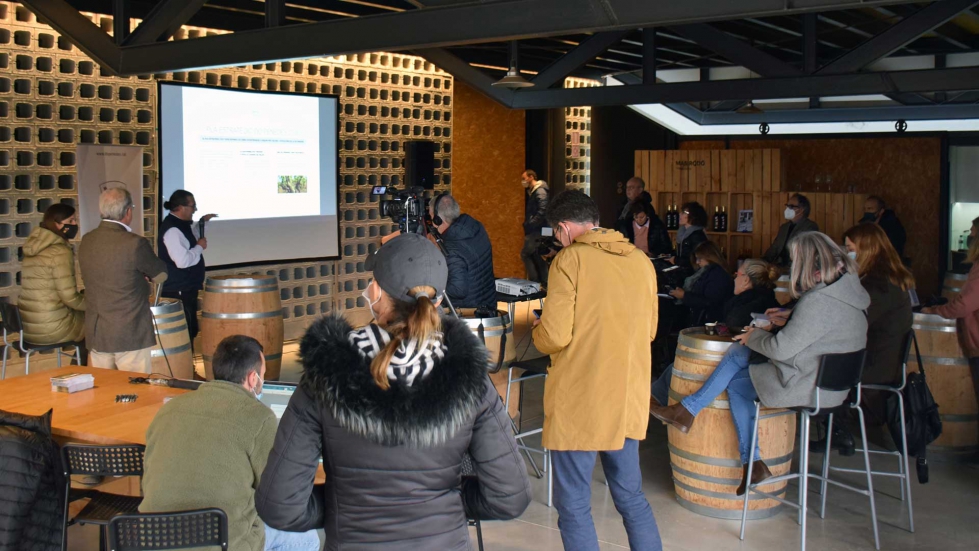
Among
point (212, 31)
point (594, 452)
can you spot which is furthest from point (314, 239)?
point (594, 452)

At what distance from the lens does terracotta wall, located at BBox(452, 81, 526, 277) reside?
38.2 feet

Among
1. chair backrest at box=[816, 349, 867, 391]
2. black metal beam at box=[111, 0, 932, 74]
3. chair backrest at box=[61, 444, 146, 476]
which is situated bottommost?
chair backrest at box=[61, 444, 146, 476]

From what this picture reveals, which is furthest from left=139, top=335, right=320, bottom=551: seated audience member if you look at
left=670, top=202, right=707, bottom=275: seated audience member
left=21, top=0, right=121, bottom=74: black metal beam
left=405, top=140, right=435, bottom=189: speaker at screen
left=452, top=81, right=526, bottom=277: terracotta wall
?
left=452, top=81, right=526, bottom=277: terracotta wall

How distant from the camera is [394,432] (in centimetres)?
194

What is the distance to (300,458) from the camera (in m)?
1.99

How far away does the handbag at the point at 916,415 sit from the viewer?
484cm

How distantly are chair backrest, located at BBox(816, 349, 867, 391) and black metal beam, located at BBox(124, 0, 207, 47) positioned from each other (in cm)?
436

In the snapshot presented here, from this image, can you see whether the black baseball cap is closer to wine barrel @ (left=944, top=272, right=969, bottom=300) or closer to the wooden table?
the wooden table

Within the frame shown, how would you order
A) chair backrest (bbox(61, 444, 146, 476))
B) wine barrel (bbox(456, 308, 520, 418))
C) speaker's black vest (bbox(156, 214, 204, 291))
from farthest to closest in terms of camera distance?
1. speaker's black vest (bbox(156, 214, 204, 291))
2. wine barrel (bbox(456, 308, 520, 418))
3. chair backrest (bbox(61, 444, 146, 476))

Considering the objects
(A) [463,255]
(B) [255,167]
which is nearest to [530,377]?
(A) [463,255]

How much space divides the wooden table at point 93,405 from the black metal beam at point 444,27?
219 centimetres

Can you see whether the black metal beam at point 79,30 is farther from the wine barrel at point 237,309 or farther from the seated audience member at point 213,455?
the seated audience member at point 213,455

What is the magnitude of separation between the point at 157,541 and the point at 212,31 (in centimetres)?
610

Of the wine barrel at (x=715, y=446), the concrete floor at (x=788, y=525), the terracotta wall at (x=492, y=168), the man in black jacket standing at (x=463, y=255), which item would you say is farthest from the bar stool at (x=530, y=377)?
the terracotta wall at (x=492, y=168)
